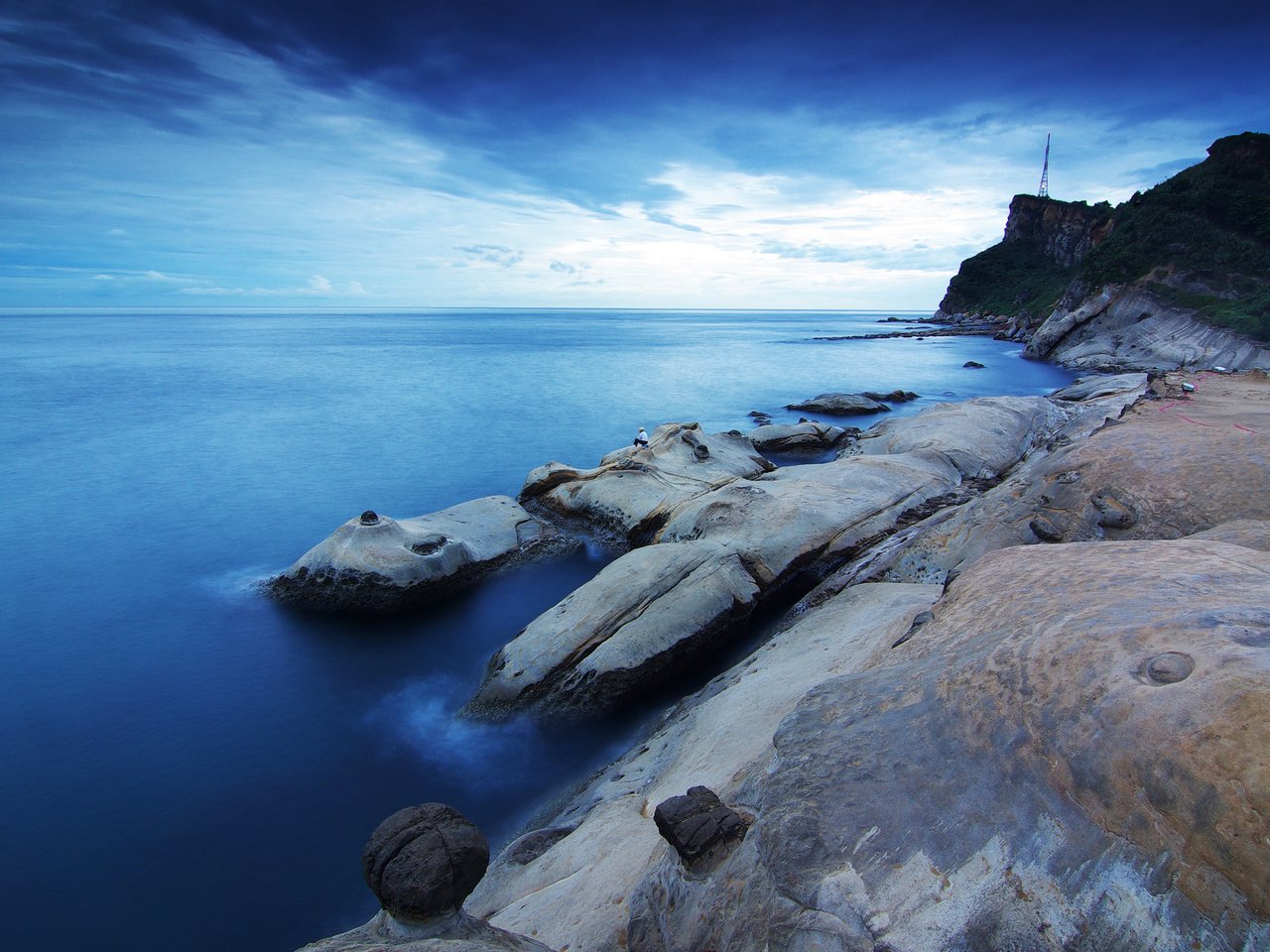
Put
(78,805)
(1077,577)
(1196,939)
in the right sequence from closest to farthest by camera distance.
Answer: (1196,939) → (1077,577) → (78,805)

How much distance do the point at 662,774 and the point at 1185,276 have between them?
54032 millimetres

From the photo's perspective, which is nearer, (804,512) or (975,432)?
(804,512)

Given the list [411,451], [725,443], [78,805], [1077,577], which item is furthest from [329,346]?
[1077,577]

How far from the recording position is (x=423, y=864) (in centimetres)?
403

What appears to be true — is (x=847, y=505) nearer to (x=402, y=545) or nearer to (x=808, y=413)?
(x=402, y=545)

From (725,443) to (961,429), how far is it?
21.9ft

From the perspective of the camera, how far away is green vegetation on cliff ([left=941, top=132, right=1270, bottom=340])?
135 feet

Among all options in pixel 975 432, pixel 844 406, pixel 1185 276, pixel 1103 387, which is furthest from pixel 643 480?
pixel 1185 276

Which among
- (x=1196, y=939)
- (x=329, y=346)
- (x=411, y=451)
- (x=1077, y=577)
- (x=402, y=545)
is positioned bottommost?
(x=329, y=346)

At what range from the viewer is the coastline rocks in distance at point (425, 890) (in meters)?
3.97

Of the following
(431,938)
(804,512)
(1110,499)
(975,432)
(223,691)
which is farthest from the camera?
(975,432)

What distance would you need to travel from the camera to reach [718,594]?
36.4 feet

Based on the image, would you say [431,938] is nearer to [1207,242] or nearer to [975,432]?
[975,432]

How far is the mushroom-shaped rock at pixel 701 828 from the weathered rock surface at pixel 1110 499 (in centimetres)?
568
